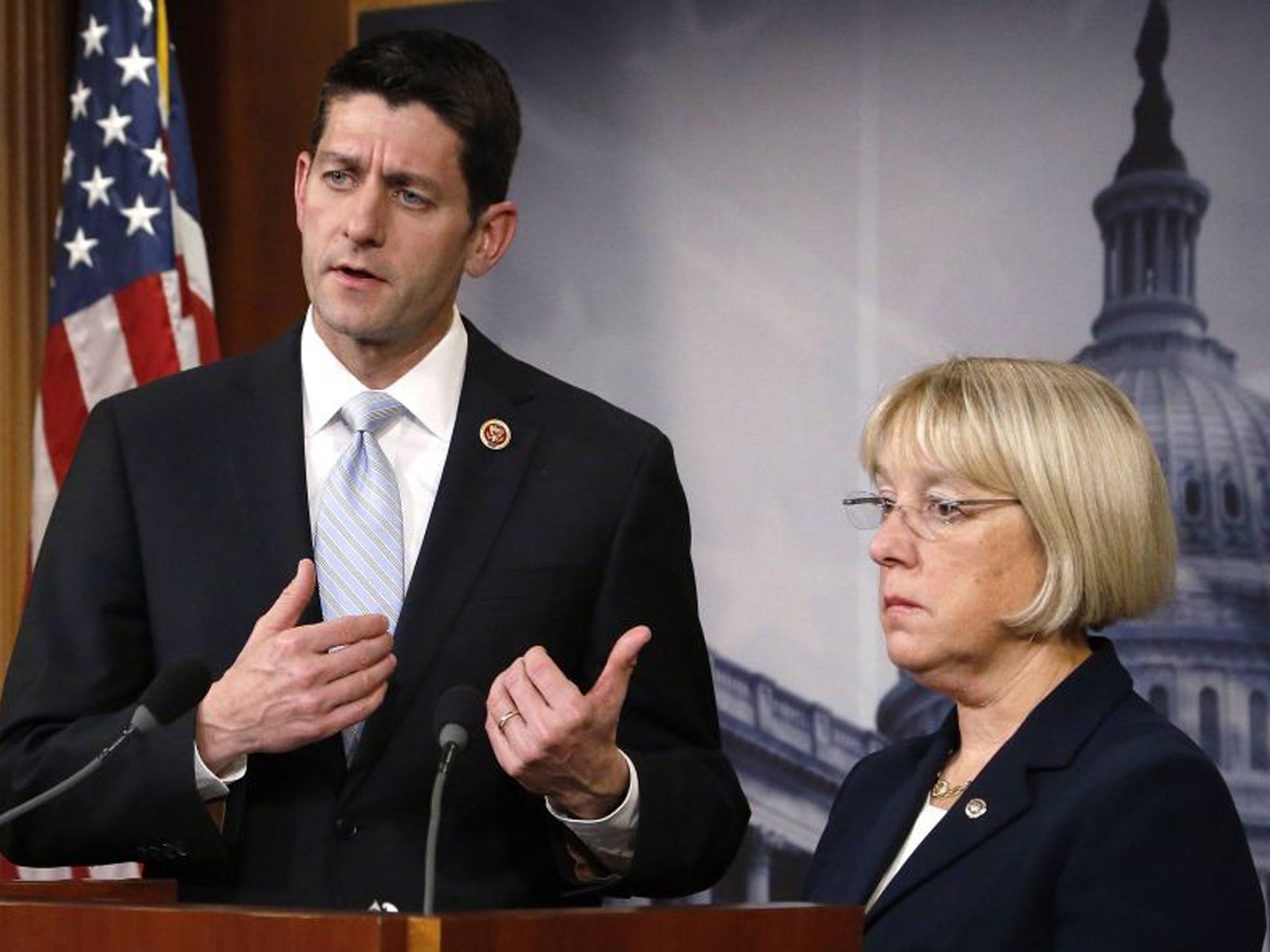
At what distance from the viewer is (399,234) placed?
2.61 metres

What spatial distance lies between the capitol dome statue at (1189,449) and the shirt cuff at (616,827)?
2231 mm

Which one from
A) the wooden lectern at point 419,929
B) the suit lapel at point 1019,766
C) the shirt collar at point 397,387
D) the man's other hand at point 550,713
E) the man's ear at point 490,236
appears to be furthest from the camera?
the man's ear at point 490,236

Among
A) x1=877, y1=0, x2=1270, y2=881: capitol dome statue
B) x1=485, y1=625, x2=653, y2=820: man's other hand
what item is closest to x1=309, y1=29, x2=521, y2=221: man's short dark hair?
x1=485, y1=625, x2=653, y2=820: man's other hand

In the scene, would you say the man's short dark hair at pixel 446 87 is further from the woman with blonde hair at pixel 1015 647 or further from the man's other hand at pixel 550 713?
the man's other hand at pixel 550 713

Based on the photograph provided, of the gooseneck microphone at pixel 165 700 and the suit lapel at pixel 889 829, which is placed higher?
the gooseneck microphone at pixel 165 700

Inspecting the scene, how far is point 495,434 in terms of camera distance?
8.69 feet

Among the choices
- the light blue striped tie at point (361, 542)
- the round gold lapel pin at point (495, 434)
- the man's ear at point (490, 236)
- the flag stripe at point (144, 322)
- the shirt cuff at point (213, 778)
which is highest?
the flag stripe at point (144, 322)

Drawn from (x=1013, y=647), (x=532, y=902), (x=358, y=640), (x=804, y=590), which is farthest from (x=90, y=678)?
(x=804, y=590)

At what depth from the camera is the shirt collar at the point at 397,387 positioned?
2.62 meters

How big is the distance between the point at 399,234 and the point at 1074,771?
108cm

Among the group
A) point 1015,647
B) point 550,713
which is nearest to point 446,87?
point 550,713

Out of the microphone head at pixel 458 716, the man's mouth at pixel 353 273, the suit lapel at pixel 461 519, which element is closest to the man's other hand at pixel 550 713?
the microphone head at pixel 458 716

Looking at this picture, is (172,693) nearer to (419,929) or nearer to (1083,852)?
(419,929)

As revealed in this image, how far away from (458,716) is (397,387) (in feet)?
2.44
